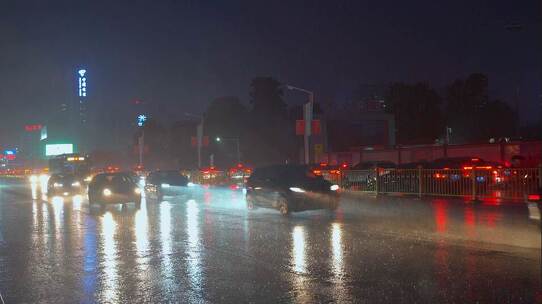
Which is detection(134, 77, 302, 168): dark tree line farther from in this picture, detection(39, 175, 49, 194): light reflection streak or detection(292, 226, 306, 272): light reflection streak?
detection(292, 226, 306, 272): light reflection streak

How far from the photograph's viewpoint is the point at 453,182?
24.0m

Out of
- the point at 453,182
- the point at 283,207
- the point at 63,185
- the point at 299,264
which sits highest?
the point at 453,182

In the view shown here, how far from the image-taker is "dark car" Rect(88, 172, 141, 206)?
2473 cm

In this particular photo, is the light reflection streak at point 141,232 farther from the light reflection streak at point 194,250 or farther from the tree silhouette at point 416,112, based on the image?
the tree silhouette at point 416,112

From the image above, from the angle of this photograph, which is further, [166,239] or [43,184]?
[43,184]

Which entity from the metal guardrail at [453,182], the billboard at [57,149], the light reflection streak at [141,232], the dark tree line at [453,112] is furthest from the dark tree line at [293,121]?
the light reflection streak at [141,232]

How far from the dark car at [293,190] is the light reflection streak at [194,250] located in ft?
7.97

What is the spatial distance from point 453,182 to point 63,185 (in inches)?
962

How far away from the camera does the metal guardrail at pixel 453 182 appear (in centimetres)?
2158

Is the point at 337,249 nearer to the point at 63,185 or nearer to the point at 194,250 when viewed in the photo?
the point at 194,250

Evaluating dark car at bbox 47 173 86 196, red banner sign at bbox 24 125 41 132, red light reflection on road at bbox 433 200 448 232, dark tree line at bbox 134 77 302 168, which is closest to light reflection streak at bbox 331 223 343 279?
red light reflection on road at bbox 433 200 448 232

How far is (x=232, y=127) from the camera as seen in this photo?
8981 cm

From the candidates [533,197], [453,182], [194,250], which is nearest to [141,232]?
[194,250]

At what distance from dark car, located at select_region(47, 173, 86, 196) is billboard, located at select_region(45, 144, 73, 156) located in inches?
2726
